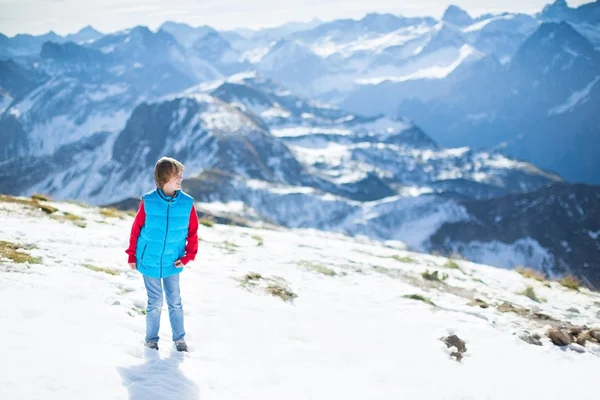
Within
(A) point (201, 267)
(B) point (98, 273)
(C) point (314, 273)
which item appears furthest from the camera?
(C) point (314, 273)

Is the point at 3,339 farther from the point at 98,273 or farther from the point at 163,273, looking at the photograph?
the point at 98,273

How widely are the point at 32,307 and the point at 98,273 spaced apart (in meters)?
2.61

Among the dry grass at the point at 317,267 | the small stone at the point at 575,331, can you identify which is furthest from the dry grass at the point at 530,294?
the dry grass at the point at 317,267

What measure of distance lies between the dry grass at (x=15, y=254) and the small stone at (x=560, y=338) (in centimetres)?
1079

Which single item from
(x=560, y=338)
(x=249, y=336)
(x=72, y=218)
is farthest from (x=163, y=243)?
(x=72, y=218)

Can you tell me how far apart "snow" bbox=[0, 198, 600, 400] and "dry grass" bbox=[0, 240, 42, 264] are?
0.26 meters

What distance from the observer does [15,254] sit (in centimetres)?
996

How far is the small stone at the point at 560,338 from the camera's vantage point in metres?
10.6

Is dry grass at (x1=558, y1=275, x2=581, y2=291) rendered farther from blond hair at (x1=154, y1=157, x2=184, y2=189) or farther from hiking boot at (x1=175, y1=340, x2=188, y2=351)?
blond hair at (x1=154, y1=157, x2=184, y2=189)

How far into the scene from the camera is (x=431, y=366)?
895cm

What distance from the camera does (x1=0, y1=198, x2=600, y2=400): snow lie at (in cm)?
670

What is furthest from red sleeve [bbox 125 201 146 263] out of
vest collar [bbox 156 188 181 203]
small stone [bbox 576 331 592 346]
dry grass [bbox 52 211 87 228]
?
small stone [bbox 576 331 592 346]

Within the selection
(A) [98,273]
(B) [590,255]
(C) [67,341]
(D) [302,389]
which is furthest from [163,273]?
(B) [590,255]

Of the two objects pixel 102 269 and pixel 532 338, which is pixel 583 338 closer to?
pixel 532 338
